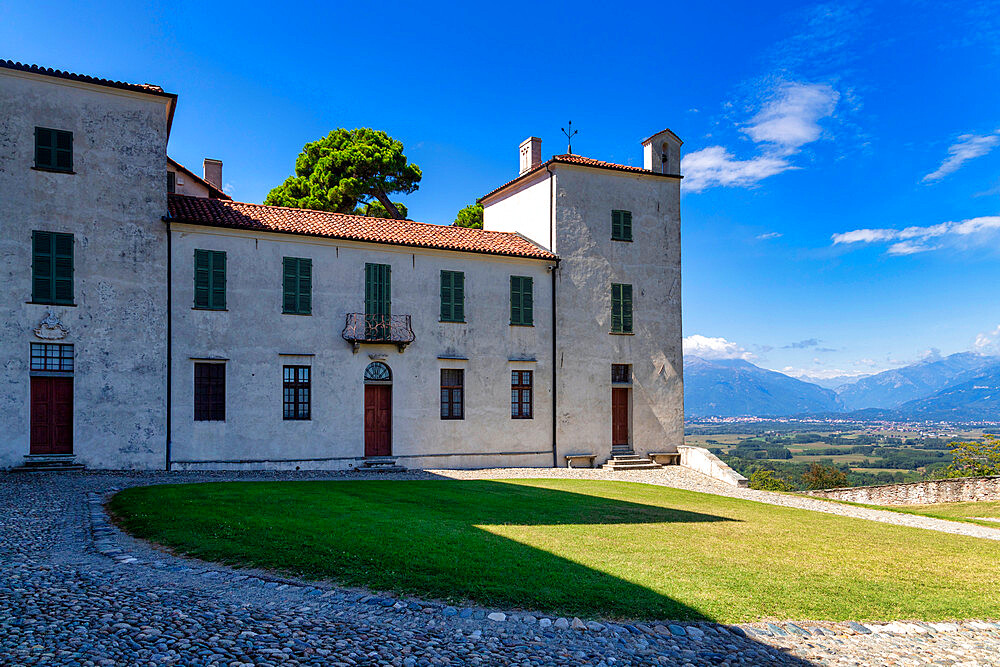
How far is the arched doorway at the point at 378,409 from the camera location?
22109mm

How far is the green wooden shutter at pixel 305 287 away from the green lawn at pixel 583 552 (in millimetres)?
7291

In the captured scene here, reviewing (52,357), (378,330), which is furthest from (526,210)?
(52,357)

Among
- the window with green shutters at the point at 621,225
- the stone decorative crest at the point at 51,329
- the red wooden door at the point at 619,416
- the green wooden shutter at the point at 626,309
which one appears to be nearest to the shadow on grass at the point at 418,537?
the stone decorative crest at the point at 51,329

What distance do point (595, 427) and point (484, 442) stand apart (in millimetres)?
4517

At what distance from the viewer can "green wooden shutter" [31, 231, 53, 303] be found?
18125 millimetres

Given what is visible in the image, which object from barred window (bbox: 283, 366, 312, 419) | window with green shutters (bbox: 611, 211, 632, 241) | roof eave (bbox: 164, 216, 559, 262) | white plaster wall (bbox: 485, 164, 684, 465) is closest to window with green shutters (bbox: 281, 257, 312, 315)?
roof eave (bbox: 164, 216, 559, 262)

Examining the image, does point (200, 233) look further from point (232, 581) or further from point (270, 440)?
point (232, 581)

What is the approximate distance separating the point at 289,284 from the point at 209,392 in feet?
13.3

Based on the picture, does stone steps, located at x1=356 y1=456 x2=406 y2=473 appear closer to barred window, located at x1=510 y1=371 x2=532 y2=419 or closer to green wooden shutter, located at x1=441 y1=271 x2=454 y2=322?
barred window, located at x1=510 y1=371 x2=532 y2=419

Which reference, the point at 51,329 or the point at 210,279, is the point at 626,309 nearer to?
the point at 210,279

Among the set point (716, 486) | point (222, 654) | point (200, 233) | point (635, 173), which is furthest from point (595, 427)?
point (222, 654)

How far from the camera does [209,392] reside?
786 inches

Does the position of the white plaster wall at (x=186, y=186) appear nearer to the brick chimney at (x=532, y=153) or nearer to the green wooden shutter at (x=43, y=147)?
the green wooden shutter at (x=43, y=147)

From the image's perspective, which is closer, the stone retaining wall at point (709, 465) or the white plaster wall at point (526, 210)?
the stone retaining wall at point (709, 465)
